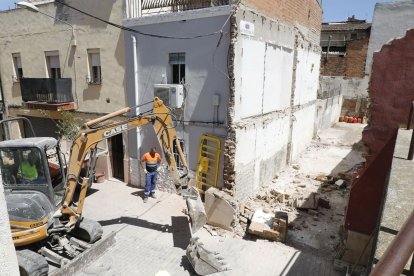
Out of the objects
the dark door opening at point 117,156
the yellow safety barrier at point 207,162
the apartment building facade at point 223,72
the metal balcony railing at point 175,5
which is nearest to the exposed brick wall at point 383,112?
the apartment building facade at point 223,72

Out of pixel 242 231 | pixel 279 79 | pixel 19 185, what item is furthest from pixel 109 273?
pixel 279 79

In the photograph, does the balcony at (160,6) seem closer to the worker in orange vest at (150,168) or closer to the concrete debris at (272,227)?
the worker in orange vest at (150,168)

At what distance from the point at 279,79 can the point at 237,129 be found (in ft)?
13.2

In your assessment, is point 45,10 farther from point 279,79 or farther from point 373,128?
point 373,128

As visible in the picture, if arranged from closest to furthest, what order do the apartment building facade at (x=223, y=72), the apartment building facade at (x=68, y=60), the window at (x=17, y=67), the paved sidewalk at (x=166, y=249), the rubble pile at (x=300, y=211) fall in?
the paved sidewalk at (x=166, y=249) → the rubble pile at (x=300, y=211) → the apartment building facade at (x=223, y=72) → the apartment building facade at (x=68, y=60) → the window at (x=17, y=67)

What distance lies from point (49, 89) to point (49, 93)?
0.17 m

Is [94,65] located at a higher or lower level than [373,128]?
higher

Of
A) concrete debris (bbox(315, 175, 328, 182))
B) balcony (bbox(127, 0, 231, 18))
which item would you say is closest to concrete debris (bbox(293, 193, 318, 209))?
concrete debris (bbox(315, 175, 328, 182))

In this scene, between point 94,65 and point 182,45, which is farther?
point 94,65

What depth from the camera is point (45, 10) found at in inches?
498

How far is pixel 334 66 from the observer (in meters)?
29.3

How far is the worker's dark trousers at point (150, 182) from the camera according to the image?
34.4 ft

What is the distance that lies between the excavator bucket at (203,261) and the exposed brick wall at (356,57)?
2694 centimetres

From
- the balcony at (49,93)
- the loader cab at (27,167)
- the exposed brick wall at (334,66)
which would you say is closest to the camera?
the loader cab at (27,167)
